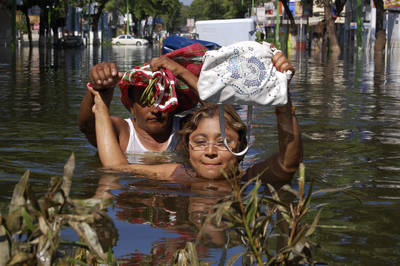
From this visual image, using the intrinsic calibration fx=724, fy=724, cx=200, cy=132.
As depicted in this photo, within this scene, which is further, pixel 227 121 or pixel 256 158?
pixel 256 158

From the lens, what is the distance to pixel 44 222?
1.59 meters

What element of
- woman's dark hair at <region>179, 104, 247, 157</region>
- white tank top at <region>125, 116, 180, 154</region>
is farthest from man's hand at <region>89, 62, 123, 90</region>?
white tank top at <region>125, 116, 180, 154</region>

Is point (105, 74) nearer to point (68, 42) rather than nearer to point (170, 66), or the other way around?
point (170, 66)

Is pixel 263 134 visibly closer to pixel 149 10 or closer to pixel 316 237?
pixel 316 237

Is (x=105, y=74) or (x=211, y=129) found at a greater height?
(x=105, y=74)

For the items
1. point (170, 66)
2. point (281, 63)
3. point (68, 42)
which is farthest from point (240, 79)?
point (68, 42)

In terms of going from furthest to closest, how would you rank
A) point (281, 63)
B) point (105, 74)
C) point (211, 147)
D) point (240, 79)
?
point (105, 74) → point (211, 147) → point (281, 63) → point (240, 79)

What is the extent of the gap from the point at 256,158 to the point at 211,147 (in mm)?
2471

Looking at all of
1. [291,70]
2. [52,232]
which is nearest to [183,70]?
[291,70]

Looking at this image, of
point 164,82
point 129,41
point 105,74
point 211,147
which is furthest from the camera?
point 129,41

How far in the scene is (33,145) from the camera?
7.03m

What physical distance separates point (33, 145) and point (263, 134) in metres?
2.58

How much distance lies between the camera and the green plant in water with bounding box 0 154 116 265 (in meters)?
1.61

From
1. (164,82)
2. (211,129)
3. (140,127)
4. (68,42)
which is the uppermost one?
(68,42)
